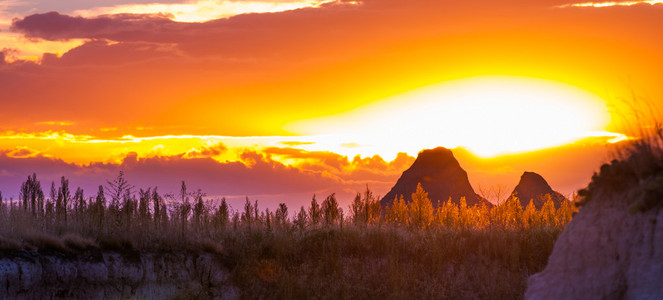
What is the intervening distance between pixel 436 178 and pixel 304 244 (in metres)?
74.2

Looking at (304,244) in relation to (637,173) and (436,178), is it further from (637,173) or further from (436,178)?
(436,178)

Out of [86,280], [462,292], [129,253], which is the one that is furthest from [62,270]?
[462,292]

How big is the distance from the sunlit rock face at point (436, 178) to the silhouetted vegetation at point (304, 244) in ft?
222

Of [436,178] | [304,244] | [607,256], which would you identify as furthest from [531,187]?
[607,256]

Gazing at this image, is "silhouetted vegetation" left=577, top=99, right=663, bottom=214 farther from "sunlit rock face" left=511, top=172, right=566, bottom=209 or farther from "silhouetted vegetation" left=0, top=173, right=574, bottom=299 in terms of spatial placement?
"sunlit rock face" left=511, top=172, right=566, bottom=209

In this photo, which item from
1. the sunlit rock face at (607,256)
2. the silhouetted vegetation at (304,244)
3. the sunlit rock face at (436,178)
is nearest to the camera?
the sunlit rock face at (607,256)

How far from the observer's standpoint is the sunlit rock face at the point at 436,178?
92688 mm

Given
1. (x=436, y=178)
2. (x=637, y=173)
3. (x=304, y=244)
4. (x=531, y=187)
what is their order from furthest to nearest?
(x=436, y=178) → (x=531, y=187) → (x=304, y=244) → (x=637, y=173)

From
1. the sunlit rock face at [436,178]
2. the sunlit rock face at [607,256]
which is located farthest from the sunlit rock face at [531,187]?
the sunlit rock face at [607,256]

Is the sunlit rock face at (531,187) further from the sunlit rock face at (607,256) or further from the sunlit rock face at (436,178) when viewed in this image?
the sunlit rock face at (607,256)

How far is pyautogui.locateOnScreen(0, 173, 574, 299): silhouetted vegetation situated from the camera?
20.3 meters

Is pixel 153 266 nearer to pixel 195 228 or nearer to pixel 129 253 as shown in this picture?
pixel 129 253

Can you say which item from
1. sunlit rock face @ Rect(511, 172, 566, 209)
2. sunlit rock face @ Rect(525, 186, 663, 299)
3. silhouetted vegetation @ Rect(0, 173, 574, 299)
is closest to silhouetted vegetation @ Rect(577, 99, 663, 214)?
sunlit rock face @ Rect(525, 186, 663, 299)

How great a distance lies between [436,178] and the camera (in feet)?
312
